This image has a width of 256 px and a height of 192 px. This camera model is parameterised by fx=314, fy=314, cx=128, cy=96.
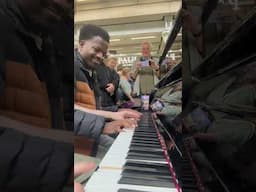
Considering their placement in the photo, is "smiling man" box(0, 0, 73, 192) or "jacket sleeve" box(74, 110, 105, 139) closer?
"smiling man" box(0, 0, 73, 192)

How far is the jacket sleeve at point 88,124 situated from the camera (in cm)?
204

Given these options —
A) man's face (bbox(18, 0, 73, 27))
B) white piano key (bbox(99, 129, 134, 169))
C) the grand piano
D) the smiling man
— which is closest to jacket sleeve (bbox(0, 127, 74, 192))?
the smiling man

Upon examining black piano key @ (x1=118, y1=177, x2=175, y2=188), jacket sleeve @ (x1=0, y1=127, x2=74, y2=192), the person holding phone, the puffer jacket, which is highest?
the person holding phone

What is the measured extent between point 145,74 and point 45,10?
15.0 feet

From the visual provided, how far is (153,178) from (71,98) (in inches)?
25.8

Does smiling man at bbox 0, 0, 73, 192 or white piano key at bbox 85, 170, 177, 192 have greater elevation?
smiling man at bbox 0, 0, 73, 192

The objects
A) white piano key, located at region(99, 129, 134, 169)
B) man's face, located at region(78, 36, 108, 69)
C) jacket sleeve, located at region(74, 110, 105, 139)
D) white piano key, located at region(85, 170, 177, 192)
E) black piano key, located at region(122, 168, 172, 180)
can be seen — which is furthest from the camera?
man's face, located at region(78, 36, 108, 69)

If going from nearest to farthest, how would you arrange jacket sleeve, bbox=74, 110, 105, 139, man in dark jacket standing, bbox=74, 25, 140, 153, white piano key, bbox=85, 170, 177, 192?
white piano key, bbox=85, 170, 177, 192, jacket sleeve, bbox=74, 110, 105, 139, man in dark jacket standing, bbox=74, 25, 140, 153

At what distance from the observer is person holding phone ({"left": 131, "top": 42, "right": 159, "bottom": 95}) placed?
15.0ft

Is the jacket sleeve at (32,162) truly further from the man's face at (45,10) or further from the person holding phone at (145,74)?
the person holding phone at (145,74)

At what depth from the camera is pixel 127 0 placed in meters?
7.97

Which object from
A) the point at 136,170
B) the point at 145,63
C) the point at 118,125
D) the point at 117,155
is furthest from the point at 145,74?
the point at 136,170

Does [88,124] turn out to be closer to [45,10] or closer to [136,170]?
[136,170]

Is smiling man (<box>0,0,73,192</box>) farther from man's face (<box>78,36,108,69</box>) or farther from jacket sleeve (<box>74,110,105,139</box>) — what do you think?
man's face (<box>78,36,108,69</box>)
